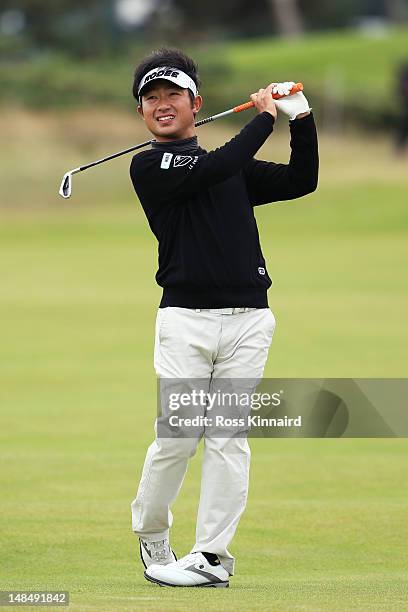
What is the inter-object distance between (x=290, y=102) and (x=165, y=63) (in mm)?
483

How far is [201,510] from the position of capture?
18.6 feet

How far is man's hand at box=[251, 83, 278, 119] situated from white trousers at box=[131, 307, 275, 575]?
731mm

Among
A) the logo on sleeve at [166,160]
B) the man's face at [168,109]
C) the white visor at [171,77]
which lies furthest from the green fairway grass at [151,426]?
the white visor at [171,77]

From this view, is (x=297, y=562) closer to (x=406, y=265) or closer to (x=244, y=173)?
(x=244, y=173)

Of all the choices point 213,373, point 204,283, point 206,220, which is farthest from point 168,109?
point 213,373

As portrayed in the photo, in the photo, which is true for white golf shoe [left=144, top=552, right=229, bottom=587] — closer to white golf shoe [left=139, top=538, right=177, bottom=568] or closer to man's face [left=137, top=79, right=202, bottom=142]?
white golf shoe [left=139, top=538, right=177, bottom=568]

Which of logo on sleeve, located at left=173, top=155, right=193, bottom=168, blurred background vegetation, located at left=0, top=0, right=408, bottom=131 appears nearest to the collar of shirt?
logo on sleeve, located at left=173, top=155, right=193, bottom=168

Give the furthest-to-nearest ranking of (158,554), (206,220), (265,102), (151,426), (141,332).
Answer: (141,332)
(151,426)
(158,554)
(265,102)
(206,220)

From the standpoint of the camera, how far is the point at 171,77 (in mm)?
5750

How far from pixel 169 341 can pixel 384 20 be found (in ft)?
282

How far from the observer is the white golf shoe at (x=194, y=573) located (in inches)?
223

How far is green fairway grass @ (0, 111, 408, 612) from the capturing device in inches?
243

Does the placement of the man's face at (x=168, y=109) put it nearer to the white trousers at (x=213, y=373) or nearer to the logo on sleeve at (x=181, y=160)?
the logo on sleeve at (x=181, y=160)

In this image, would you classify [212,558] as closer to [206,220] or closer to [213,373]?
[213,373]
